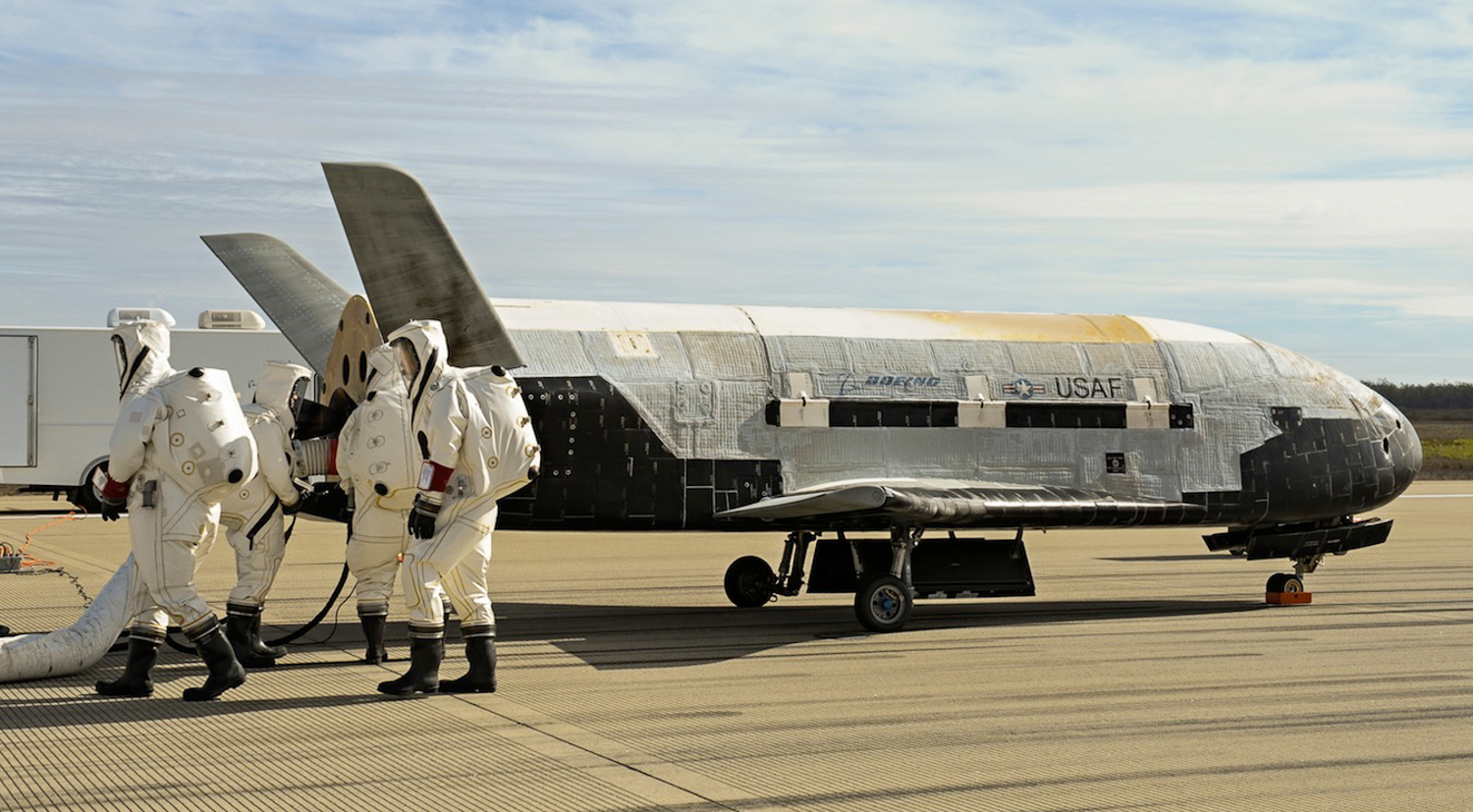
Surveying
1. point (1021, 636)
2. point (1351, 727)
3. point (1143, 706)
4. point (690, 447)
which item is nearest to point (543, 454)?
point (690, 447)

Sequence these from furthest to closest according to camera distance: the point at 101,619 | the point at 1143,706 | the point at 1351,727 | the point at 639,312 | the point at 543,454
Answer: the point at 639,312 → the point at 543,454 → the point at 101,619 → the point at 1143,706 → the point at 1351,727

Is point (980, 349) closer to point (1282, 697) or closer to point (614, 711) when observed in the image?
point (1282, 697)

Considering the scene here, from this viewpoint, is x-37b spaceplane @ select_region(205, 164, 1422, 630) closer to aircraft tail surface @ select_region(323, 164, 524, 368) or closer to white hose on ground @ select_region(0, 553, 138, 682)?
aircraft tail surface @ select_region(323, 164, 524, 368)

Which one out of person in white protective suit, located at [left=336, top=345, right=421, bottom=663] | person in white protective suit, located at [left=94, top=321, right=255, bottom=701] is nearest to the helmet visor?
person in white protective suit, located at [left=336, top=345, right=421, bottom=663]

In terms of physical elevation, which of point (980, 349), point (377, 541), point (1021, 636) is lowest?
point (1021, 636)

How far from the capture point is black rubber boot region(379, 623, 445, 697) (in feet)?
31.1

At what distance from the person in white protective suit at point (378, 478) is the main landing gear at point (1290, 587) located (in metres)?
9.56

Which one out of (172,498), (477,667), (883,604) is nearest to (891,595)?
(883,604)

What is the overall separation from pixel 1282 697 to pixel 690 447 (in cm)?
560

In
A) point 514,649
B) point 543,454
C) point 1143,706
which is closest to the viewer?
point 1143,706

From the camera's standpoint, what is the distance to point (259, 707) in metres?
9.11

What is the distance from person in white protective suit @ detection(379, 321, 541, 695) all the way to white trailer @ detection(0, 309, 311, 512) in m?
18.2

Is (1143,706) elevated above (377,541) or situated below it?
below

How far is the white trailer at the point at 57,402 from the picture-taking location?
26297 mm
